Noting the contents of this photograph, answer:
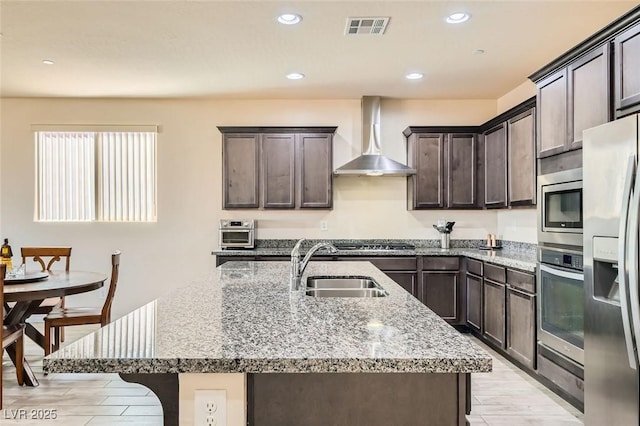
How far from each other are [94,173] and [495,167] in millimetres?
4762

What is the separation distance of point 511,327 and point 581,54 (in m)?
2.19

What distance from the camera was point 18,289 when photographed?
289cm

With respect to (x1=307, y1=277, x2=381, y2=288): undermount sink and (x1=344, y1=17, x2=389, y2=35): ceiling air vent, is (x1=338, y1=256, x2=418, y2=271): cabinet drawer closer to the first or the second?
(x1=307, y1=277, x2=381, y2=288): undermount sink

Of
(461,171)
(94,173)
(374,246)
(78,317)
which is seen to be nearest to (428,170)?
(461,171)

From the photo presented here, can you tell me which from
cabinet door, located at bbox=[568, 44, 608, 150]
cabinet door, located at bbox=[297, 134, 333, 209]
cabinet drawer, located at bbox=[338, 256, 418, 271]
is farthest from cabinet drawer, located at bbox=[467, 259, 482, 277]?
cabinet door, located at bbox=[568, 44, 608, 150]

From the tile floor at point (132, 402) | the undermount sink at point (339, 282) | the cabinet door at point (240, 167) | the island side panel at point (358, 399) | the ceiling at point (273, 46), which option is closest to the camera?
the island side panel at point (358, 399)

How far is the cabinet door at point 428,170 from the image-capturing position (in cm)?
489

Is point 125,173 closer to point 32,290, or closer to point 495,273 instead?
point 32,290

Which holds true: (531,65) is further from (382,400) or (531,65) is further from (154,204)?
(154,204)

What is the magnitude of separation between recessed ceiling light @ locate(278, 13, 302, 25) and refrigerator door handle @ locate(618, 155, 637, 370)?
226 cm

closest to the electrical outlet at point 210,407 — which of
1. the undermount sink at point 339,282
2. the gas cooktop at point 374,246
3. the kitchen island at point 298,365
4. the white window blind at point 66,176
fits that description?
the kitchen island at point 298,365

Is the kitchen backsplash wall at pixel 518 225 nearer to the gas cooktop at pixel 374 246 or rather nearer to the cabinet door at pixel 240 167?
the gas cooktop at pixel 374 246

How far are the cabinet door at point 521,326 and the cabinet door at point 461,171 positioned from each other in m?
1.56

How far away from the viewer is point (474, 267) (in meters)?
4.27
